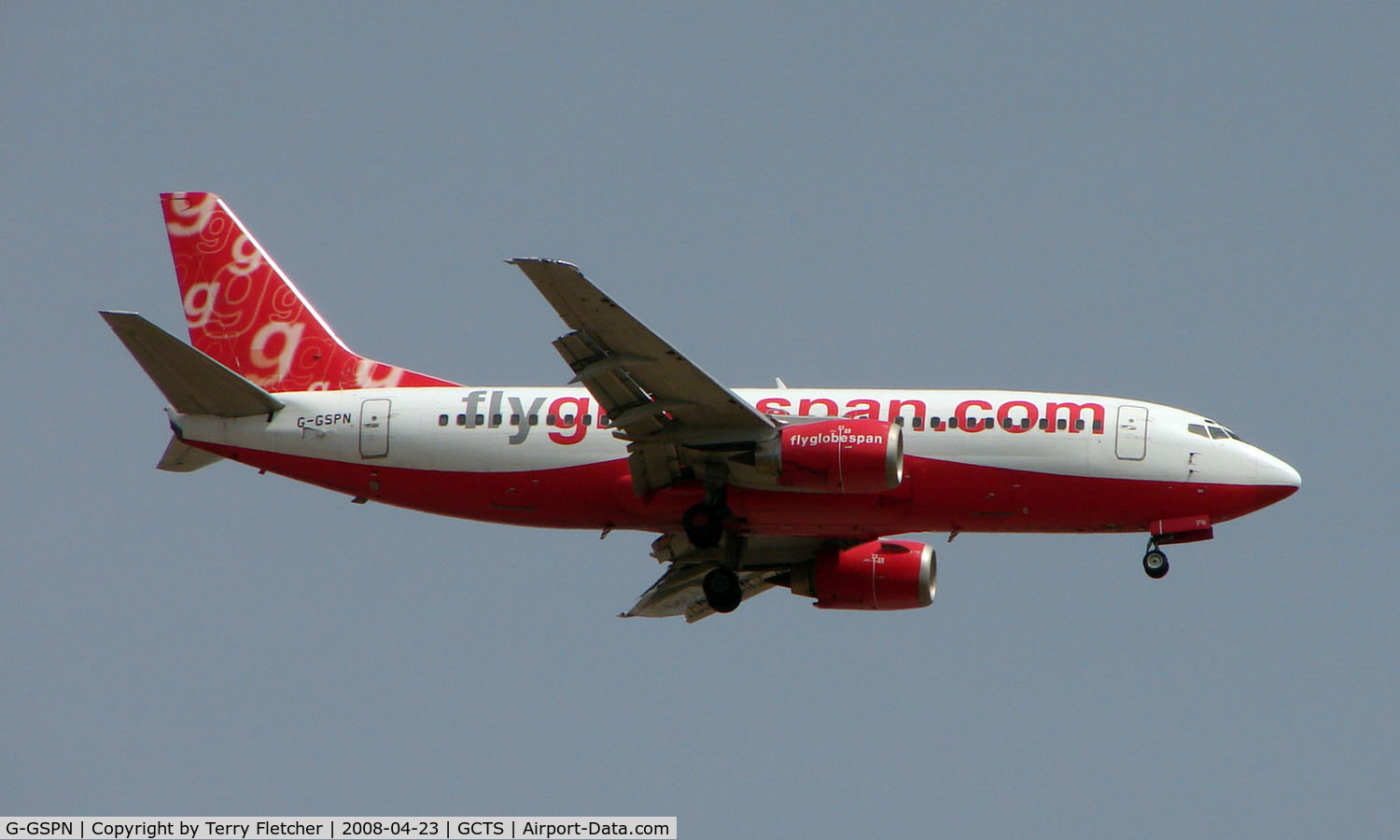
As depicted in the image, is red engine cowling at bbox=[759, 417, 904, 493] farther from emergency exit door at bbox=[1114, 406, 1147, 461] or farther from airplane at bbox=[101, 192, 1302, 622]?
emergency exit door at bbox=[1114, 406, 1147, 461]

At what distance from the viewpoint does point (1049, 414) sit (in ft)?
119

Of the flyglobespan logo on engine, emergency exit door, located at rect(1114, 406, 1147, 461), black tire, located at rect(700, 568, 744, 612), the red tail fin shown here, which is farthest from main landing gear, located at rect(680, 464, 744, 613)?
emergency exit door, located at rect(1114, 406, 1147, 461)

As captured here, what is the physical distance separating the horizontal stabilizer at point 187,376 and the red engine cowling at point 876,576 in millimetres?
12359

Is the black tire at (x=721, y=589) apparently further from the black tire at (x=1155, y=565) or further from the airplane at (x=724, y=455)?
the black tire at (x=1155, y=565)

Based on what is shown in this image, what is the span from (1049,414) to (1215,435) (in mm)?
3447

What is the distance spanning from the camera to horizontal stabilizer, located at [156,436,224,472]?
126 ft

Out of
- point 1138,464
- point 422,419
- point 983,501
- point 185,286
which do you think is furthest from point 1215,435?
point 185,286

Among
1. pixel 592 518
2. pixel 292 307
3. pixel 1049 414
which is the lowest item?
pixel 592 518

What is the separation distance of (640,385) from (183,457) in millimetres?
10782

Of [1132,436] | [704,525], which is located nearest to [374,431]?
[704,525]

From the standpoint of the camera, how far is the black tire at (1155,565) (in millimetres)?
36344

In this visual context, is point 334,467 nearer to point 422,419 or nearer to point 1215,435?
point 422,419

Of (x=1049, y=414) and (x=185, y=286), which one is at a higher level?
(x=185, y=286)

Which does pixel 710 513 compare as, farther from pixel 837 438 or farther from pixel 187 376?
pixel 187 376
